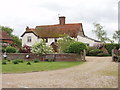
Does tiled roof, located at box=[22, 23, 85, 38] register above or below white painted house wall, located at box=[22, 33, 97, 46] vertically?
above

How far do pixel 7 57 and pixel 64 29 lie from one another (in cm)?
2046

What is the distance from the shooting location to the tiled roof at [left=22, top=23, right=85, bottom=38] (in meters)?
46.5

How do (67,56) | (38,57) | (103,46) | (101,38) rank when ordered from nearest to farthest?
(67,56), (38,57), (103,46), (101,38)

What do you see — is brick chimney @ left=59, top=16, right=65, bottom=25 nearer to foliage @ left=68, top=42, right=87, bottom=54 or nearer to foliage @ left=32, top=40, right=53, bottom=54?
foliage @ left=32, top=40, right=53, bottom=54

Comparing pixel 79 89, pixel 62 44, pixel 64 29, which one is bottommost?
pixel 79 89

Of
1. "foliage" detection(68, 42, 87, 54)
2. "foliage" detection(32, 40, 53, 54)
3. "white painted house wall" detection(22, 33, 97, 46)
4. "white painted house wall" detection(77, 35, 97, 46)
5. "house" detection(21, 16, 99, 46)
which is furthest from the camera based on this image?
"house" detection(21, 16, 99, 46)

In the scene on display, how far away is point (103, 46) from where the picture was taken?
3981 centimetres

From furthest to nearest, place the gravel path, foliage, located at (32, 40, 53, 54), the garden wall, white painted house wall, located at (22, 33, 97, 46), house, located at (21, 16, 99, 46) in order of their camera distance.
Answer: house, located at (21, 16, 99, 46), white painted house wall, located at (22, 33, 97, 46), foliage, located at (32, 40, 53, 54), the garden wall, the gravel path

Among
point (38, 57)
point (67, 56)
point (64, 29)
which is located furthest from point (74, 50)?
point (64, 29)

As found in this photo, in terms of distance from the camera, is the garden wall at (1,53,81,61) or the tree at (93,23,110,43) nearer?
the garden wall at (1,53,81,61)

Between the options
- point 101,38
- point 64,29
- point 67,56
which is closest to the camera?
point 67,56

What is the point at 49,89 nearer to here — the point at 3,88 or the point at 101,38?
the point at 3,88

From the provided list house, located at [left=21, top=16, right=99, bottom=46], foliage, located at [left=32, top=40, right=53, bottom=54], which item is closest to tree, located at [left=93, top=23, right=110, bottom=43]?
house, located at [left=21, top=16, right=99, bottom=46]

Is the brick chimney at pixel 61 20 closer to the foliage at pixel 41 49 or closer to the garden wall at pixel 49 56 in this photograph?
the foliage at pixel 41 49
